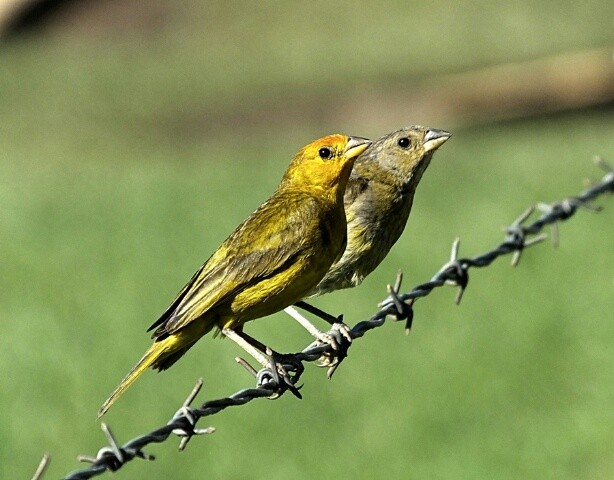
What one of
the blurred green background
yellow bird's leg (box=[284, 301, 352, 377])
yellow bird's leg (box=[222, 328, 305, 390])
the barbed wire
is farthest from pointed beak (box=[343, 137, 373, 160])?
the blurred green background

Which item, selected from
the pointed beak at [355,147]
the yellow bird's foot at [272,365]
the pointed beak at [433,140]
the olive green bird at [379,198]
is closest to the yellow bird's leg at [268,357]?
the yellow bird's foot at [272,365]

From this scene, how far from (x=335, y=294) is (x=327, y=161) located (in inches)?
242

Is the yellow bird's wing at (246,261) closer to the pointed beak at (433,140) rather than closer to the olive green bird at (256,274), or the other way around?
the olive green bird at (256,274)

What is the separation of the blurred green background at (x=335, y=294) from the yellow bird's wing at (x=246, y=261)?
12.2ft

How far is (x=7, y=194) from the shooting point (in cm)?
1564

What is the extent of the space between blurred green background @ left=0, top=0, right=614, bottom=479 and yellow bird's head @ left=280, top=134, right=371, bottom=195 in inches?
138

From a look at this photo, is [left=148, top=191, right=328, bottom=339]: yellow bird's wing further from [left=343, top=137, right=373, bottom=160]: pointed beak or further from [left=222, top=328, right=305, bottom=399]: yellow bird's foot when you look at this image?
[left=343, top=137, right=373, bottom=160]: pointed beak

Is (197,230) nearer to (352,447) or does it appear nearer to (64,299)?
(64,299)

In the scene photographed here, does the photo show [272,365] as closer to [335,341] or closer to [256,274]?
[256,274]

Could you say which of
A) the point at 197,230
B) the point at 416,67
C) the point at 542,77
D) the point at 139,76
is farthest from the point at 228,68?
the point at 197,230

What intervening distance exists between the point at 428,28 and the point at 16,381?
16600 millimetres

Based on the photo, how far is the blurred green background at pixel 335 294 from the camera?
9172mm

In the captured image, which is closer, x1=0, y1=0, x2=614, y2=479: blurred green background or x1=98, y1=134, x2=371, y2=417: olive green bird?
x1=98, y1=134, x2=371, y2=417: olive green bird

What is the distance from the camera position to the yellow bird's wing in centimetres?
505
